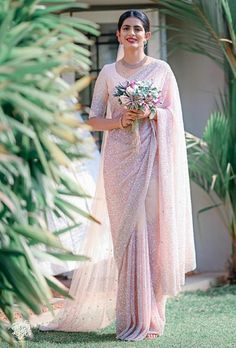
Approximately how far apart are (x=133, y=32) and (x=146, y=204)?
1.13 metres

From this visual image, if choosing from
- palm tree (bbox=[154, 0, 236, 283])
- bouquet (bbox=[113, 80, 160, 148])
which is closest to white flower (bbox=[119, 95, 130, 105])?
bouquet (bbox=[113, 80, 160, 148])

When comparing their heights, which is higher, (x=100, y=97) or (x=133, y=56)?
(x=133, y=56)

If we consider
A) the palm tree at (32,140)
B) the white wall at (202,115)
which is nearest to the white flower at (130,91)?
the palm tree at (32,140)

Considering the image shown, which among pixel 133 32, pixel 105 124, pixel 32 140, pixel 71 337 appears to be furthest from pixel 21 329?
pixel 32 140

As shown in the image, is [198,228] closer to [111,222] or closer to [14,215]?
[111,222]

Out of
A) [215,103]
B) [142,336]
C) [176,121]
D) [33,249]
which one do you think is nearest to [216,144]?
[215,103]

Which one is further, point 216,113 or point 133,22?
point 216,113

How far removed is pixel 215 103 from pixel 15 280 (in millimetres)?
6016

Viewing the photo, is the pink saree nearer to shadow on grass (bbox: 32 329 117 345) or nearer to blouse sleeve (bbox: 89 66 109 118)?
blouse sleeve (bbox: 89 66 109 118)

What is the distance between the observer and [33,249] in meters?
4.49

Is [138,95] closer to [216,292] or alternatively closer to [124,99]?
[124,99]

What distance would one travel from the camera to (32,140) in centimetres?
430

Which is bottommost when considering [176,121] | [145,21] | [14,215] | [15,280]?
[15,280]

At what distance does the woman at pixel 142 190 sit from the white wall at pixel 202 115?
3.15 m
